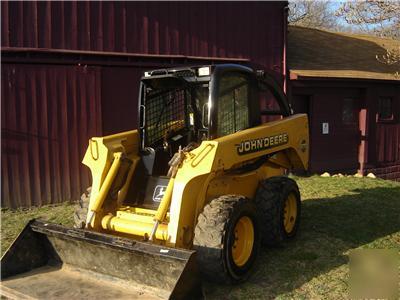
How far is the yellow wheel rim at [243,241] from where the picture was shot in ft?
17.4

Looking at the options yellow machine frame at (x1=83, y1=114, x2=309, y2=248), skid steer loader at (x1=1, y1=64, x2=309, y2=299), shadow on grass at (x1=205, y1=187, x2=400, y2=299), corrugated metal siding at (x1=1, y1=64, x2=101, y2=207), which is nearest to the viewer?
skid steer loader at (x1=1, y1=64, x2=309, y2=299)

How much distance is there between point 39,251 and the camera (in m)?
5.50

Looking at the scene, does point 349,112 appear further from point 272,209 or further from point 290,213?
point 272,209

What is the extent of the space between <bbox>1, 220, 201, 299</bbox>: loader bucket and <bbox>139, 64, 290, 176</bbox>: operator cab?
1.32m

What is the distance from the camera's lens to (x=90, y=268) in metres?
5.15

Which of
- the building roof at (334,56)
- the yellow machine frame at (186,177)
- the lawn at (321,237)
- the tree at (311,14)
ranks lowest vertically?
the lawn at (321,237)

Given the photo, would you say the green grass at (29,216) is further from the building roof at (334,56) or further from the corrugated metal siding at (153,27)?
the building roof at (334,56)

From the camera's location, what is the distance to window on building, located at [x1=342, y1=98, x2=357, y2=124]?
14211mm

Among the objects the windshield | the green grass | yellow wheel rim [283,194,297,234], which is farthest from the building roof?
the green grass

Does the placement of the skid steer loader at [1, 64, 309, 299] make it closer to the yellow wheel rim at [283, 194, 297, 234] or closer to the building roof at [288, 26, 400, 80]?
the yellow wheel rim at [283, 194, 297, 234]

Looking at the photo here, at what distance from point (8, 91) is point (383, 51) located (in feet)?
44.4

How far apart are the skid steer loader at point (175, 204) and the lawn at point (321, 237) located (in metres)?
0.25

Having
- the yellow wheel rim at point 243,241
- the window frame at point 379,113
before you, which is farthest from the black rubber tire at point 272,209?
the window frame at point 379,113

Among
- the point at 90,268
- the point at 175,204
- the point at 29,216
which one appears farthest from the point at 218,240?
the point at 29,216
